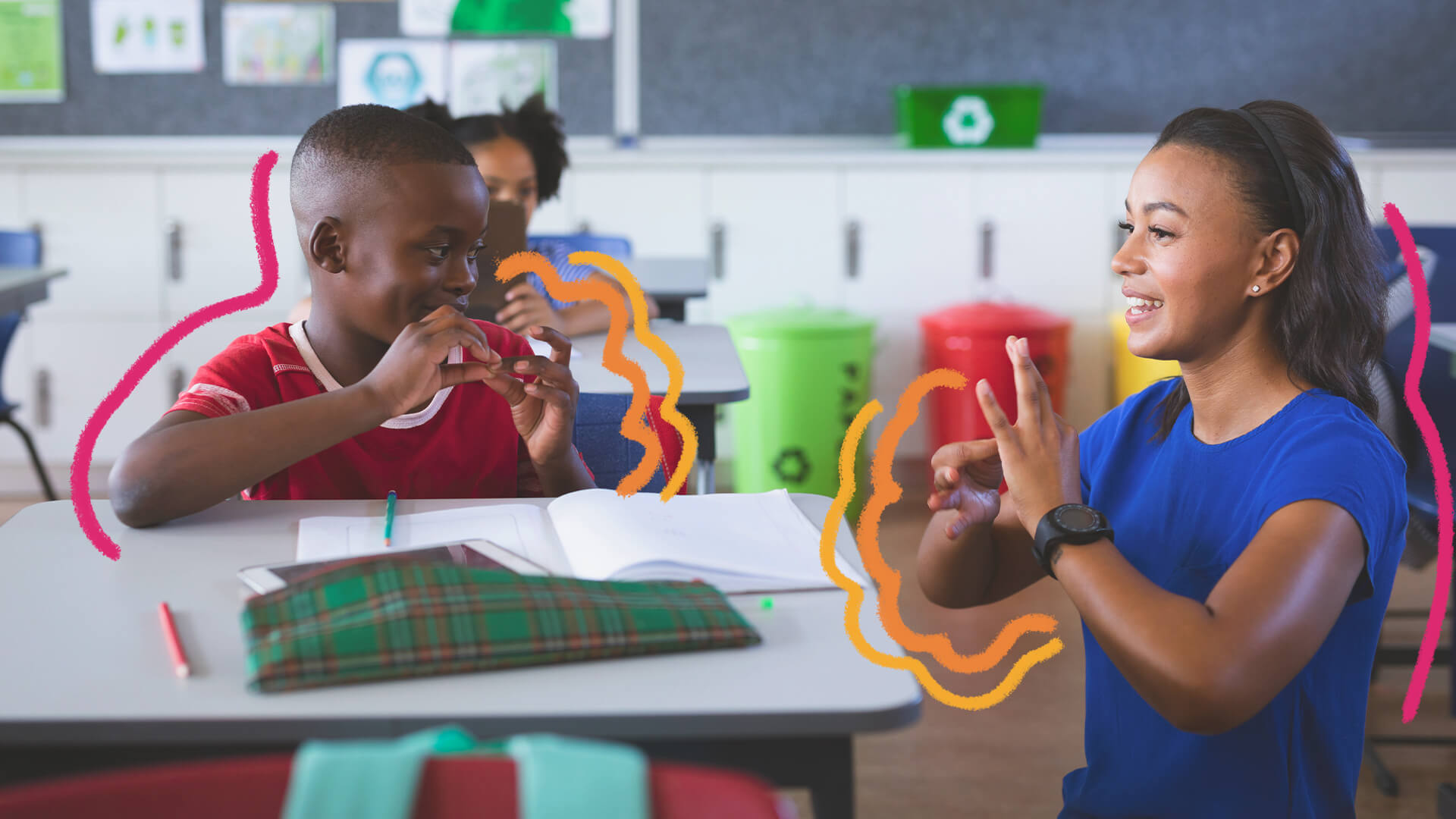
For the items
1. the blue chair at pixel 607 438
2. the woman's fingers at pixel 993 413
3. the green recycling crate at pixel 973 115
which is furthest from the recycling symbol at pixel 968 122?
the woman's fingers at pixel 993 413

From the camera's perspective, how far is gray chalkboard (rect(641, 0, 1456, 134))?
4.04 m

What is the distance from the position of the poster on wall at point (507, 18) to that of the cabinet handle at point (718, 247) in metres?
0.76

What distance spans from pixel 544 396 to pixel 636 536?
12.1 inches

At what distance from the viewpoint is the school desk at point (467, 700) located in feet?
2.42

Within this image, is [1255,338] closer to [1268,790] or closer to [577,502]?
[1268,790]

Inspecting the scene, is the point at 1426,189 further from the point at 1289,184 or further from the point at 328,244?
the point at 328,244

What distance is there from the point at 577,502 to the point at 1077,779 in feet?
1.69

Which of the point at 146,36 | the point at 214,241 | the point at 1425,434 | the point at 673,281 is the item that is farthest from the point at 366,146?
the point at 146,36

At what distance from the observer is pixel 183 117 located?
4.03 metres

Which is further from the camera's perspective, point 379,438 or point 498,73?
point 498,73

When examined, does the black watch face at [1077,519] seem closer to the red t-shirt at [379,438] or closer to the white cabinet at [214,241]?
the red t-shirt at [379,438]

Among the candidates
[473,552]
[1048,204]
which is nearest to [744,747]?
[473,552]

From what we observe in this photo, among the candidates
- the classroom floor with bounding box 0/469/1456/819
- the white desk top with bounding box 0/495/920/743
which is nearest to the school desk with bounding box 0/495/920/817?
the white desk top with bounding box 0/495/920/743

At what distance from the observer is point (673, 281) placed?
9.32 feet
